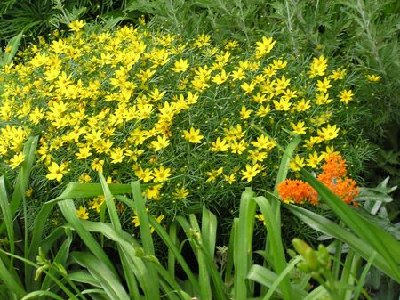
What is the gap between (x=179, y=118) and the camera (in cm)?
274

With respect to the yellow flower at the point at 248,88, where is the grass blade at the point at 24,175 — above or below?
below

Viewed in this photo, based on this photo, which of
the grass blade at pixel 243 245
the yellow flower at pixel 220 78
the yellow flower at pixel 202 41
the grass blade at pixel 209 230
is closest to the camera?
the grass blade at pixel 243 245

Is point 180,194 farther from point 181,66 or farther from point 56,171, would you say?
point 181,66

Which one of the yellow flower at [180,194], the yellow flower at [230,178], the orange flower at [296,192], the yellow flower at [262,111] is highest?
the yellow flower at [262,111]

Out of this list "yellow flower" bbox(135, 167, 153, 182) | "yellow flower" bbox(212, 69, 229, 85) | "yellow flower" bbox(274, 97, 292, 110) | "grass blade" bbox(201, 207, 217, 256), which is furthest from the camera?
"yellow flower" bbox(212, 69, 229, 85)

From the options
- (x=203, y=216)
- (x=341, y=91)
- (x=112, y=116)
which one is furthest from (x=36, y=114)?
(x=341, y=91)

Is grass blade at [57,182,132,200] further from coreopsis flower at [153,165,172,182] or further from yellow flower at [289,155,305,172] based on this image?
yellow flower at [289,155,305,172]

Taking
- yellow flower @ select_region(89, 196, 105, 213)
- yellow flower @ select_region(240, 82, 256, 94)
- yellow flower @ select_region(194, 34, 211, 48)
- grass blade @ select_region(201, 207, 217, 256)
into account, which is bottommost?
grass blade @ select_region(201, 207, 217, 256)

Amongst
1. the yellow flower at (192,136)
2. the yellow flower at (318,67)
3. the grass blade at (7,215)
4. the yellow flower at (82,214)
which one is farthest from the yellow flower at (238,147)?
the grass blade at (7,215)

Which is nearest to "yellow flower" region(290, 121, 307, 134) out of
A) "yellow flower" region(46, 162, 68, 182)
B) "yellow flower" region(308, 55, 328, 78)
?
"yellow flower" region(308, 55, 328, 78)

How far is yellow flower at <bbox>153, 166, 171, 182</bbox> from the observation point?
256 cm

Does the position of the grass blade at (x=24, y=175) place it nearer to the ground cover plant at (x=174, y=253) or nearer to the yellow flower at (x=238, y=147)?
the ground cover plant at (x=174, y=253)

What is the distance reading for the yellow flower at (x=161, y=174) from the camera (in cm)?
256

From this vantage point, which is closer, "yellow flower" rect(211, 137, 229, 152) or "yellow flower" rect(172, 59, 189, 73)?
"yellow flower" rect(211, 137, 229, 152)
